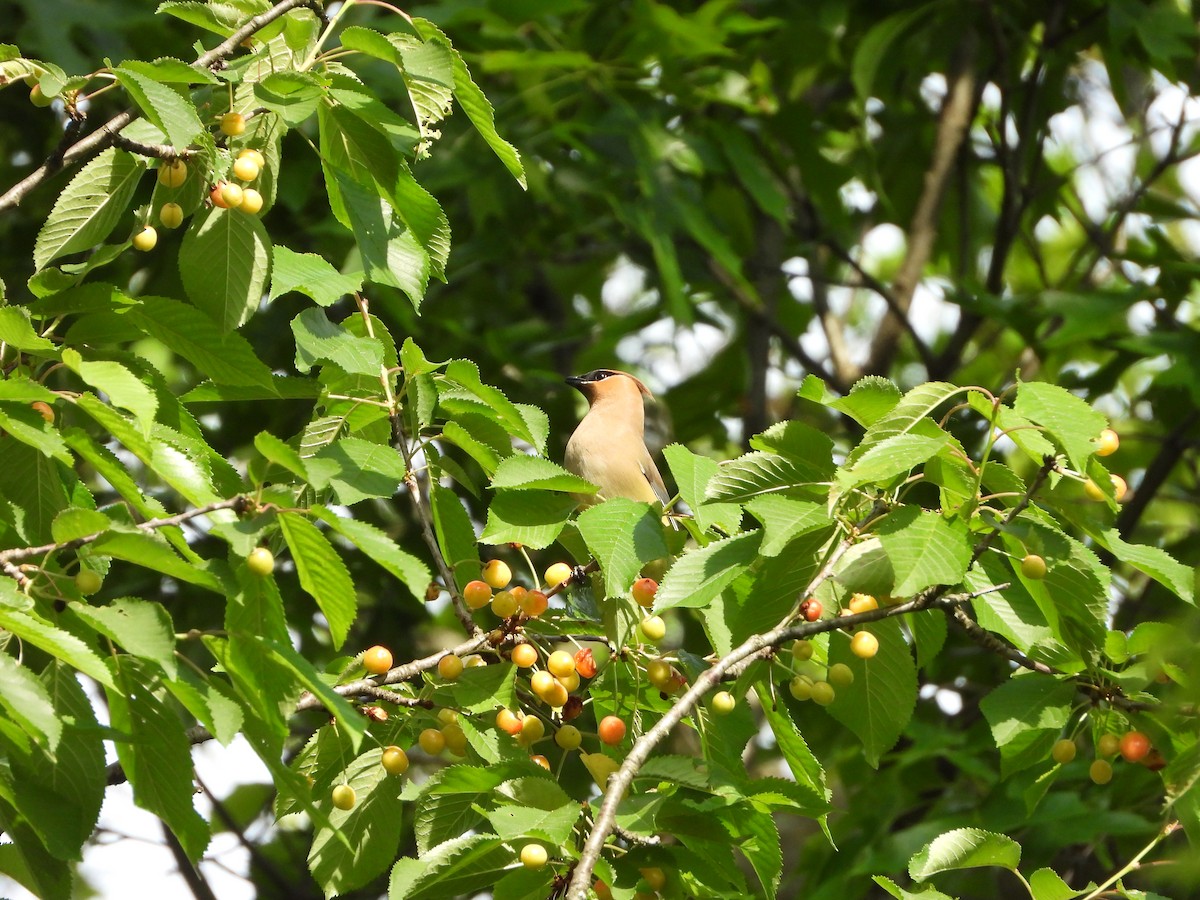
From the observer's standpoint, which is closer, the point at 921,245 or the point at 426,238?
the point at 426,238

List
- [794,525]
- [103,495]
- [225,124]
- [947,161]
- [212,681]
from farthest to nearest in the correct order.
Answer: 1. [947,161]
2. [103,495]
3. [225,124]
4. [794,525]
5. [212,681]

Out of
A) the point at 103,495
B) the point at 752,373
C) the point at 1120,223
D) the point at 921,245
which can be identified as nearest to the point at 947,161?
the point at 921,245

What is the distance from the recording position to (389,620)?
8227 mm

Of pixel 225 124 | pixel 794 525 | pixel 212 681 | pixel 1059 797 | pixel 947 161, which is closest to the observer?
pixel 212 681

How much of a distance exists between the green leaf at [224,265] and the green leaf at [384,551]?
2.98 feet

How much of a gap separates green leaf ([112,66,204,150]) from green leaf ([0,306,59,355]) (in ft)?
1.60

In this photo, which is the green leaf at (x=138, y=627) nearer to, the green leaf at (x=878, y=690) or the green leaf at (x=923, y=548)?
the green leaf at (x=923, y=548)

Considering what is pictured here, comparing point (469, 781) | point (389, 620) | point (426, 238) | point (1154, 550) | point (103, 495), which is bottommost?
point (389, 620)

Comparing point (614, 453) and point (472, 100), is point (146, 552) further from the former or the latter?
point (614, 453)

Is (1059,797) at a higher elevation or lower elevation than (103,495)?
higher

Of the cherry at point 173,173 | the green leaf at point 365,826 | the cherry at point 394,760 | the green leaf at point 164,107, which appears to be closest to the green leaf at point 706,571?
the cherry at point 394,760

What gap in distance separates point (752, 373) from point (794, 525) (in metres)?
5.31

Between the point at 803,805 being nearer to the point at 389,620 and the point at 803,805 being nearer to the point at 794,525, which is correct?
the point at 794,525

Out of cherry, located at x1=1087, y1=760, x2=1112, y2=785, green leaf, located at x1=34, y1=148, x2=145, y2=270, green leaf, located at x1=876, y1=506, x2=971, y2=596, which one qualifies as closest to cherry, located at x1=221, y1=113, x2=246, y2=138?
green leaf, located at x1=34, y1=148, x2=145, y2=270
